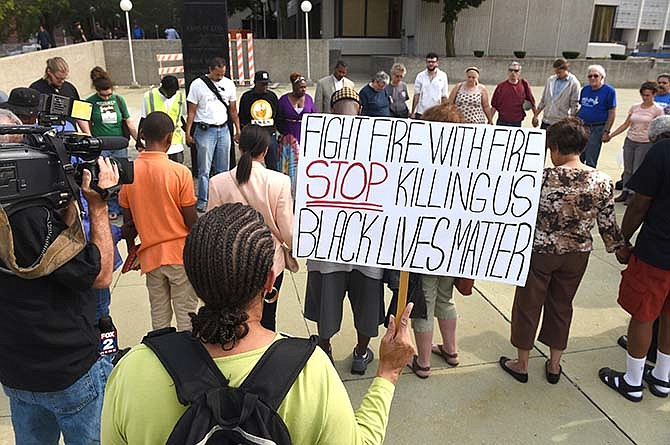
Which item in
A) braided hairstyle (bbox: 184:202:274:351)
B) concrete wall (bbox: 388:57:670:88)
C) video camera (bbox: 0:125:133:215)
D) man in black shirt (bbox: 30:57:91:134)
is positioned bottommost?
braided hairstyle (bbox: 184:202:274:351)

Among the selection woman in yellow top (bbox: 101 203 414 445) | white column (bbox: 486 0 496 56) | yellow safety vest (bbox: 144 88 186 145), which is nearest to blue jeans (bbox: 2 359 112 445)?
woman in yellow top (bbox: 101 203 414 445)

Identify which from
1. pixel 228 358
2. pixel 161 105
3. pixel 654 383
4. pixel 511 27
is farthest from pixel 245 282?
pixel 511 27

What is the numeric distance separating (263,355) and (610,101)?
751 centimetres

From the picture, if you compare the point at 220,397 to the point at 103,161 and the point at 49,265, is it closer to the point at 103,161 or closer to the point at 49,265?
the point at 49,265

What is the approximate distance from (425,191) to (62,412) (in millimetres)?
1844

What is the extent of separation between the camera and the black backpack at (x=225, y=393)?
1153 millimetres

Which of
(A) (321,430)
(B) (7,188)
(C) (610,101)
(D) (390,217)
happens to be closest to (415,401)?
(D) (390,217)

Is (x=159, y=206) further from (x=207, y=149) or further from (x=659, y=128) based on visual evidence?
(x=207, y=149)

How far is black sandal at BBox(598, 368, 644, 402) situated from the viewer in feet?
11.3

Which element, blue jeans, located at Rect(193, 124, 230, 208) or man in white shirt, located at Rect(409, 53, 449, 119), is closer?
blue jeans, located at Rect(193, 124, 230, 208)

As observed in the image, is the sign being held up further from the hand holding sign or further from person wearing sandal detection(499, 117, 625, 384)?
person wearing sandal detection(499, 117, 625, 384)

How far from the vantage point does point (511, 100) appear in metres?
8.20

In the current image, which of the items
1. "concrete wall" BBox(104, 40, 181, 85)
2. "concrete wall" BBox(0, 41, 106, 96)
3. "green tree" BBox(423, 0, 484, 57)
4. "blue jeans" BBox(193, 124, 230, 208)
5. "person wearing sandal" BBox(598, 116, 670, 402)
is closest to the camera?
"person wearing sandal" BBox(598, 116, 670, 402)

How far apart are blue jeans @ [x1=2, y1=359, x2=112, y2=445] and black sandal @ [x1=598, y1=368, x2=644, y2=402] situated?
128 inches
